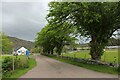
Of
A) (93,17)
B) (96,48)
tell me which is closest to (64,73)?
(93,17)

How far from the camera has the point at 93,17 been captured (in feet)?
85.6

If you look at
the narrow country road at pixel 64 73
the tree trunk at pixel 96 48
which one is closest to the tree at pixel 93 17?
the tree trunk at pixel 96 48

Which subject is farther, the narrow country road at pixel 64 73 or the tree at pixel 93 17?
the tree at pixel 93 17

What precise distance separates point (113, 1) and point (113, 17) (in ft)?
10.1

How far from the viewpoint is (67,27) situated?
1331 inches

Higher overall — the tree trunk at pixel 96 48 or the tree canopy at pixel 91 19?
the tree canopy at pixel 91 19

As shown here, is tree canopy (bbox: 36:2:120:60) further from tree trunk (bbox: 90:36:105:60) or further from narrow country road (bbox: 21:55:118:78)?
narrow country road (bbox: 21:55:118:78)

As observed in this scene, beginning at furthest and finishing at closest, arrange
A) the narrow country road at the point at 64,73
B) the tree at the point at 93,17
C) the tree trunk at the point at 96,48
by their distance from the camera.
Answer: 1. the tree trunk at the point at 96,48
2. the tree at the point at 93,17
3. the narrow country road at the point at 64,73

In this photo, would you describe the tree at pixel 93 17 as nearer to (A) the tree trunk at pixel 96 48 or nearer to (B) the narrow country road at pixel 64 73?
(A) the tree trunk at pixel 96 48

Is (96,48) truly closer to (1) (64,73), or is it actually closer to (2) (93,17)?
(2) (93,17)

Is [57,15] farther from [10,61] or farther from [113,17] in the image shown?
[10,61]

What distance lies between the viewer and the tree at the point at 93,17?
2619 cm

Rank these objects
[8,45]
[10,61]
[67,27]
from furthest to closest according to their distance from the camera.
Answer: [8,45] < [67,27] < [10,61]

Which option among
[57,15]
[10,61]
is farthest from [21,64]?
[57,15]
